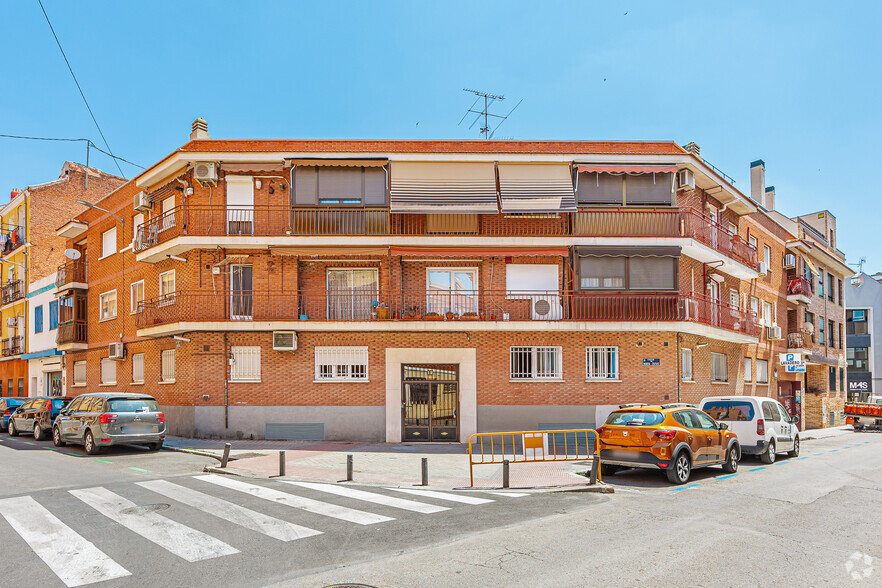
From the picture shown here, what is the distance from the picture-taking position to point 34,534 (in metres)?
7.82

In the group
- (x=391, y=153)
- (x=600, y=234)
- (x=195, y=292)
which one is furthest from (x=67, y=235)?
(x=600, y=234)

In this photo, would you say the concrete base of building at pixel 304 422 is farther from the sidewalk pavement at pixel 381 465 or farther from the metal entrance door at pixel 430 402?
the metal entrance door at pixel 430 402

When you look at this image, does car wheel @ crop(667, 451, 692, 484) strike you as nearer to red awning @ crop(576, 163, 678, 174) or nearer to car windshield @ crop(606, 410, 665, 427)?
car windshield @ crop(606, 410, 665, 427)

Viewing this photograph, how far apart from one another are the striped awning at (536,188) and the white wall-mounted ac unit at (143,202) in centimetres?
1244

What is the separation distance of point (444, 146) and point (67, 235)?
64.2ft

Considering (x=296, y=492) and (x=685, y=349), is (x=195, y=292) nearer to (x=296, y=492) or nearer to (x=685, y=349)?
(x=296, y=492)

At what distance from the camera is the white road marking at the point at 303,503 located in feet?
28.6

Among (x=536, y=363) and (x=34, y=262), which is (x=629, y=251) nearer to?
(x=536, y=363)

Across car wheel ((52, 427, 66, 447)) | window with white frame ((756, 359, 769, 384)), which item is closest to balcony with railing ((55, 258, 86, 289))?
car wheel ((52, 427, 66, 447))

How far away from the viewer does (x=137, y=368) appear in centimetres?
2344

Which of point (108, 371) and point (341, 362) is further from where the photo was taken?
point (108, 371)

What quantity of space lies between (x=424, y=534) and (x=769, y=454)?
12.3m

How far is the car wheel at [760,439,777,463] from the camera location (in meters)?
16.4

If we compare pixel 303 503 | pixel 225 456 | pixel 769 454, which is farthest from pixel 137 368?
pixel 769 454
